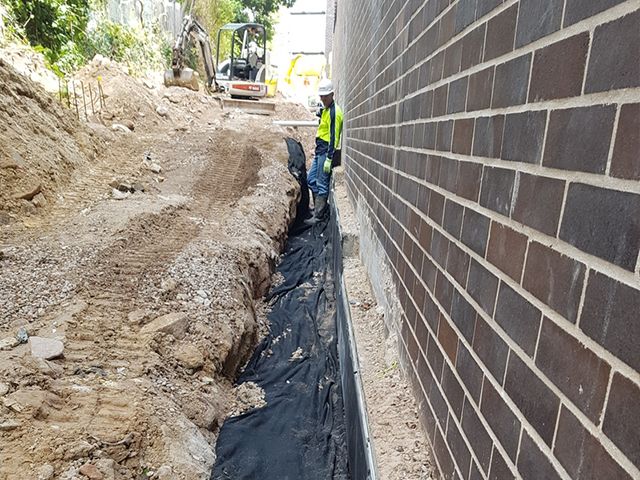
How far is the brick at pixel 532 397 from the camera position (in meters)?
0.88

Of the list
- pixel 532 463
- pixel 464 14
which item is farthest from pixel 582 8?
pixel 532 463

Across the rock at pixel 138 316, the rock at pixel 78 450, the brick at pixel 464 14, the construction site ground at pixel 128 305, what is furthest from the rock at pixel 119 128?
the brick at pixel 464 14

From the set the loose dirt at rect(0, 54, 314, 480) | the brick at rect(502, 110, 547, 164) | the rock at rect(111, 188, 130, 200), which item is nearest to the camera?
the brick at rect(502, 110, 547, 164)

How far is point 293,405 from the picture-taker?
3559 mm

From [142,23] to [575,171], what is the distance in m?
19.3

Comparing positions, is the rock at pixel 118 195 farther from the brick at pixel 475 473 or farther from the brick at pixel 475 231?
the brick at pixel 475 473

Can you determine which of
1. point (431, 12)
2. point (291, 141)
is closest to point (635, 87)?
point (431, 12)

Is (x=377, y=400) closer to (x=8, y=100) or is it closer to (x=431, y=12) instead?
(x=431, y=12)

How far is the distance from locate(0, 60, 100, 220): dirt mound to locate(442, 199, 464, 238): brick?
15.9 ft

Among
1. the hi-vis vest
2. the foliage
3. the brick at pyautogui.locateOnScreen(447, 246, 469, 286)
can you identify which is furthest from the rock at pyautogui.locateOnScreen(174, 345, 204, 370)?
the foliage

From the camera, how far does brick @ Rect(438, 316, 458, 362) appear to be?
146 cm

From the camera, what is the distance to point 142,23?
16703mm

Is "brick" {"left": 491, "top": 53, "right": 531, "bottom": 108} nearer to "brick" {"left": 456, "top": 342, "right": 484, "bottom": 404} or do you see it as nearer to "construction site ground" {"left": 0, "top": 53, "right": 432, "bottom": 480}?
"brick" {"left": 456, "top": 342, "right": 484, "bottom": 404}

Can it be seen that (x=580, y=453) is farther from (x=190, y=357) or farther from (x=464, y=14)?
(x=190, y=357)
